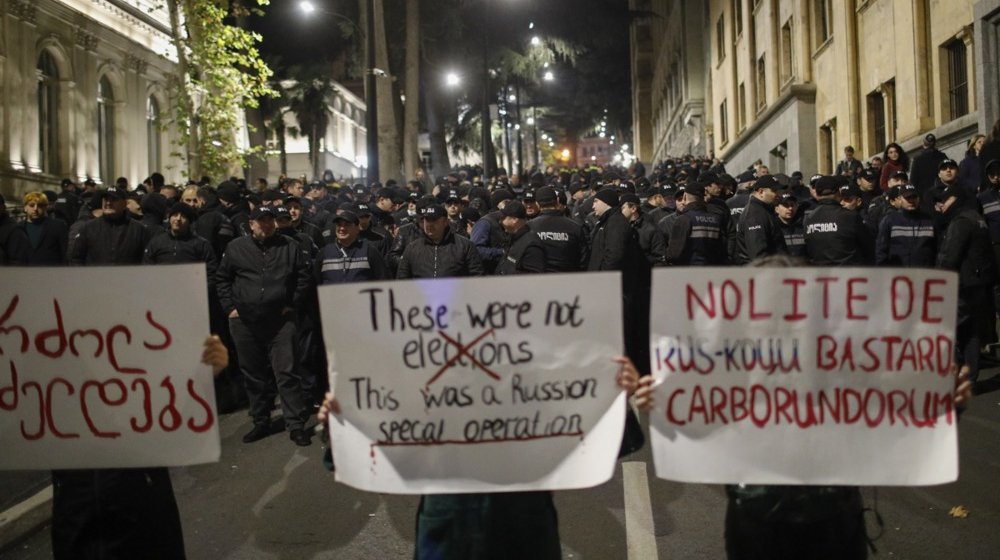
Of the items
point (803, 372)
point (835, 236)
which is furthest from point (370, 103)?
point (803, 372)

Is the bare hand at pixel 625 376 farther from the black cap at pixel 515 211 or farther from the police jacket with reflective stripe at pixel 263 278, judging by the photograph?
the black cap at pixel 515 211

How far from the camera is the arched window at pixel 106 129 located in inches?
1202

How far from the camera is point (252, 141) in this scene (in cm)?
3662

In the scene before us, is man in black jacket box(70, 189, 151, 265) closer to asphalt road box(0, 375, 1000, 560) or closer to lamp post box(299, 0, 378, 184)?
asphalt road box(0, 375, 1000, 560)

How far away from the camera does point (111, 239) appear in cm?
928

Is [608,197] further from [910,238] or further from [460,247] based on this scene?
[910,238]

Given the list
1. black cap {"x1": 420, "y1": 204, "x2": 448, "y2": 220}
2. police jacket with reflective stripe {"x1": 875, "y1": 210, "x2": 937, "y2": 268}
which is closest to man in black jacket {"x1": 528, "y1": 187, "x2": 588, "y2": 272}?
black cap {"x1": 420, "y1": 204, "x2": 448, "y2": 220}

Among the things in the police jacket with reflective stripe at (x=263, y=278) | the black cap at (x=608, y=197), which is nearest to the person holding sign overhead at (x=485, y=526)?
the police jacket with reflective stripe at (x=263, y=278)

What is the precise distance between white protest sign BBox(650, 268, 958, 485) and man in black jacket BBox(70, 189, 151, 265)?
7030 millimetres

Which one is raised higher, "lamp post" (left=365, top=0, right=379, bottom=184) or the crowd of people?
"lamp post" (left=365, top=0, right=379, bottom=184)

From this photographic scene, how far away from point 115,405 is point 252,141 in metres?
34.3

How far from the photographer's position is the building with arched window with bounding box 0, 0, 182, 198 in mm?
A: 25141

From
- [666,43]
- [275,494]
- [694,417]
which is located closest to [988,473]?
[694,417]

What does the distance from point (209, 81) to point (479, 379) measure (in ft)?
63.1
